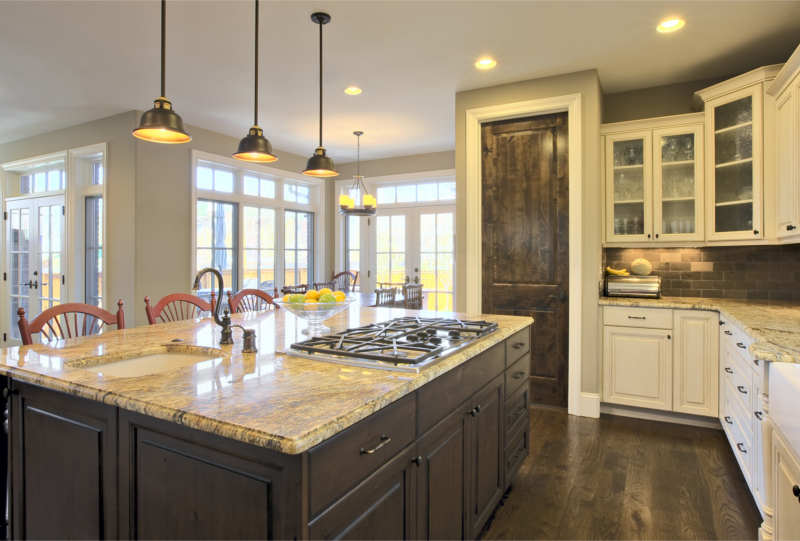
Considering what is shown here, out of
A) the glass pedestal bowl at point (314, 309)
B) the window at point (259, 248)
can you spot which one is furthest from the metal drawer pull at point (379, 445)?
the window at point (259, 248)

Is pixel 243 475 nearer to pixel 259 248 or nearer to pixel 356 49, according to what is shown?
pixel 356 49

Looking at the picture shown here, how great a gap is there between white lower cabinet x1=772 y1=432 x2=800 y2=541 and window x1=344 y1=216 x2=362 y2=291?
5676 mm

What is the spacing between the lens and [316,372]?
1.35 meters

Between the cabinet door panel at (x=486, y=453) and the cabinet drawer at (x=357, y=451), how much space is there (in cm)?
53

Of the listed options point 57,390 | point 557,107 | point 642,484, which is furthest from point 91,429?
point 557,107

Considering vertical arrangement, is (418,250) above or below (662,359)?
above

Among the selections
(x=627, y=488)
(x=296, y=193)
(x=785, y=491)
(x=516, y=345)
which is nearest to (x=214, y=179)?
(x=296, y=193)

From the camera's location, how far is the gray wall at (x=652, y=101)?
370cm

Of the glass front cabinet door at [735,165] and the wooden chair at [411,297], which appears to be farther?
the wooden chair at [411,297]

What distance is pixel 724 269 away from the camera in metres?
3.63

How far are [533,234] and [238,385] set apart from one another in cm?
300

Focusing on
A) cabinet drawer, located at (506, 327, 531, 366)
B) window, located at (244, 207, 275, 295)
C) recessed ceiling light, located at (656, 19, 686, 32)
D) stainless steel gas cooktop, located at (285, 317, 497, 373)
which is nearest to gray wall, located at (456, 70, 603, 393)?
recessed ceiling light, located at (656, 19, 686, 32)

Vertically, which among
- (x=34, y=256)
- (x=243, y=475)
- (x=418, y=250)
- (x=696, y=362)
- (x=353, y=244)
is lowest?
(x=696, y=362)

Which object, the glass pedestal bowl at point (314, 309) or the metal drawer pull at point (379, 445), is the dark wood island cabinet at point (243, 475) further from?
the glass pedestal bowl at point (314, 309)
